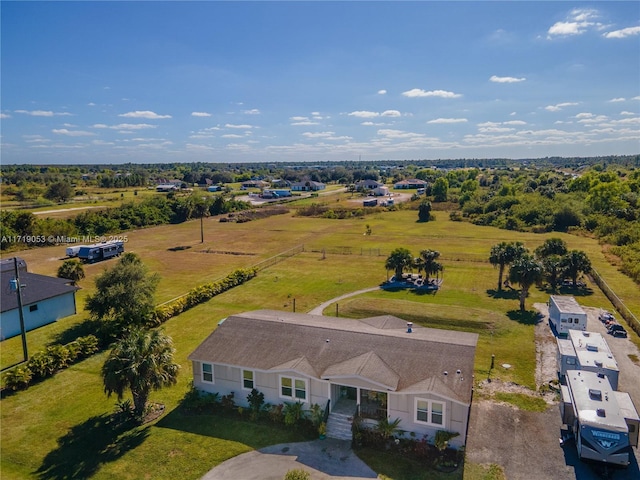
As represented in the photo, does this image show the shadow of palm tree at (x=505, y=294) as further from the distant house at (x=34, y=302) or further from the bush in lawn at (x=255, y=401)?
the distant house at (x=34, y=302)

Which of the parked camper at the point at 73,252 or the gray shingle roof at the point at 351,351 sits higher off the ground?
the gray shingle roof at the point at 351,351

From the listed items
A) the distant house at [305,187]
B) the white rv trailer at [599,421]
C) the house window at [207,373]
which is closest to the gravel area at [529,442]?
the white rv trailer at [599,421]

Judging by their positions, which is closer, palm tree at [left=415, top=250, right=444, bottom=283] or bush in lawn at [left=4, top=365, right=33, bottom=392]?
bush in lawn at [left=4, top=365, right=33, bottom=392]

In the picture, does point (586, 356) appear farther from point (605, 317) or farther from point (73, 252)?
point (73, 252)

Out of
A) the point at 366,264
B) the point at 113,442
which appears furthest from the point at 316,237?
the point at 113,442

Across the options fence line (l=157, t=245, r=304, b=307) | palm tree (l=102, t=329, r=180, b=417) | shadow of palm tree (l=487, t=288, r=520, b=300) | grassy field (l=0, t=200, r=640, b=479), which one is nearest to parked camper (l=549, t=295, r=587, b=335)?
grassy field (l=0, t=200, r=640, b=479)

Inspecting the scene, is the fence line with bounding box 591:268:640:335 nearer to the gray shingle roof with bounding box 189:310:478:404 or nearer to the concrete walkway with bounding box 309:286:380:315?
the gray shingle roof with bounding box 189:310:478:404

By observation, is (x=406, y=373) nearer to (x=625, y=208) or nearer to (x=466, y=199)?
(x=625, y=208)
